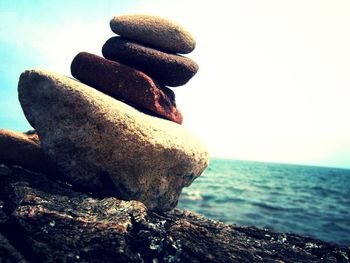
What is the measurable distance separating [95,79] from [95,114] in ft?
3.60

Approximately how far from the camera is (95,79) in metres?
5.71

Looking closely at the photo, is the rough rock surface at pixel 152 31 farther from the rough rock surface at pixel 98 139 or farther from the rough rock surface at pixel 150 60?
the rough rock surface at pixel 98 139

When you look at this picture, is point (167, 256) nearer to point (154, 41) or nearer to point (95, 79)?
point (95, 79)

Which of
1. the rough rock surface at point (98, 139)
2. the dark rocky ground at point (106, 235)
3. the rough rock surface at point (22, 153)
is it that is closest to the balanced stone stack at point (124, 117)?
the rough rock surface at point (98, 139)

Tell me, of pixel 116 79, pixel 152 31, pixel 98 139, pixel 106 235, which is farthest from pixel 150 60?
pixel 106 235

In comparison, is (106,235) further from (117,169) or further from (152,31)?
(152,31)

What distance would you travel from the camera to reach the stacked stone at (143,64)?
571cm

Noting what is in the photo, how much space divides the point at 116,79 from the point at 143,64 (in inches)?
25.4

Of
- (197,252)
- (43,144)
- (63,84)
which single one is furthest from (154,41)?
(197,252)

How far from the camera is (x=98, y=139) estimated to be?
4.91 metres

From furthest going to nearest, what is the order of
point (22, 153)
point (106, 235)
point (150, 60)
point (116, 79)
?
point (150, 60)
point (116, 79)
point (22, 153)
point (106, 235)

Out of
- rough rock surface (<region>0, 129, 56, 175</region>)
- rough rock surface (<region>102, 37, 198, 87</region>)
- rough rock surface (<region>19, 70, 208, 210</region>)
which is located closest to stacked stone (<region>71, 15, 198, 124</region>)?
rough rock surface (<region>102, 37, 198, 87</region>)

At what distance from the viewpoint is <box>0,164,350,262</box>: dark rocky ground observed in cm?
378

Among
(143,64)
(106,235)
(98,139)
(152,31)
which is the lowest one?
(106,235)
